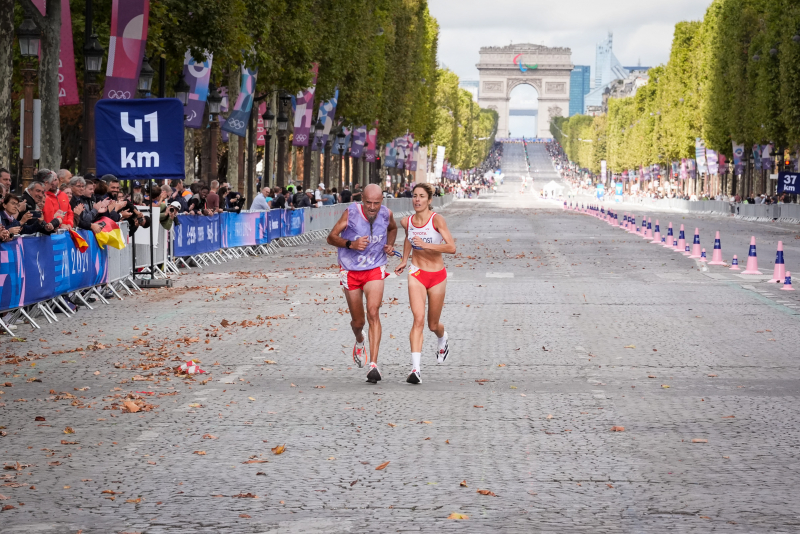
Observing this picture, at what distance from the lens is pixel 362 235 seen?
38.9 feet

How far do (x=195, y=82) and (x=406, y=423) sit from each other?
25.2m

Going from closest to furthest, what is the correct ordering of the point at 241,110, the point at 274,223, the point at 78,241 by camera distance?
the point at 78,241, the point at 274,223, the point at 241,110

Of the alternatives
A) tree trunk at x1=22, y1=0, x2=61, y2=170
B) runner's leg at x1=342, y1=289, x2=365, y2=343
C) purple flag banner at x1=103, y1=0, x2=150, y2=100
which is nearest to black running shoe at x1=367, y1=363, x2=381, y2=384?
runner's leg at x1=342, y1=289, x2=365, y2=343

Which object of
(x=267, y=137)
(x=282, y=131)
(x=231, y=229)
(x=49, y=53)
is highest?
(x=49, y=53)

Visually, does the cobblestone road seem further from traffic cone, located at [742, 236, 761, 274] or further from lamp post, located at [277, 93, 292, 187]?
lamp post, located at [277, 93, 292, 187]

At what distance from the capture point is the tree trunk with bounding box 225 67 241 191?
41.7m

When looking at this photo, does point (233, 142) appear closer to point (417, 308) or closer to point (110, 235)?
point (110, 235)

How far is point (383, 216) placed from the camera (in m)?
11.9

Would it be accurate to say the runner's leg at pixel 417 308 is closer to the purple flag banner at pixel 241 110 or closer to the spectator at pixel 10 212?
the spectator at pixel 10 212

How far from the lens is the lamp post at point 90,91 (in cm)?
2394

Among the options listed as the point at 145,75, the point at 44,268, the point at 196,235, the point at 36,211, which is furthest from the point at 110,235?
the point at 145,75

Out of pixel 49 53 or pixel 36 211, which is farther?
pixel 49 53

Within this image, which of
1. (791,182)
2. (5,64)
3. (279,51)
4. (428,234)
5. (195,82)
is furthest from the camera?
(791,182)

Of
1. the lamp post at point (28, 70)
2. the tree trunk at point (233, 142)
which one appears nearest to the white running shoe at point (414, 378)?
the lamp post at point (28, 70)
